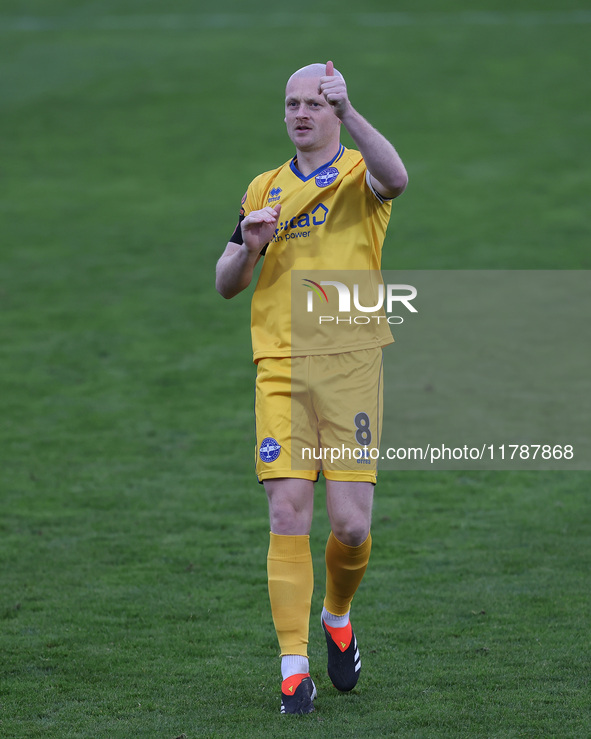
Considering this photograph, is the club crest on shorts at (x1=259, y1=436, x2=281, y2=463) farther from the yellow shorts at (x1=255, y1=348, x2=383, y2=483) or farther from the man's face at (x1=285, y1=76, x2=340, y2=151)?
the man's face at (x1=285, y1=76, x2=340, y2=151)

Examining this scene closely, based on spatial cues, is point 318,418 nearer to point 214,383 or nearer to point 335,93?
point 335,93

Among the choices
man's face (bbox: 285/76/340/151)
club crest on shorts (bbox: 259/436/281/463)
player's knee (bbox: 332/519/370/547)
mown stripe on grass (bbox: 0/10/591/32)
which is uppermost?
mown stripe on grass (bbox: 0/10/591/32)

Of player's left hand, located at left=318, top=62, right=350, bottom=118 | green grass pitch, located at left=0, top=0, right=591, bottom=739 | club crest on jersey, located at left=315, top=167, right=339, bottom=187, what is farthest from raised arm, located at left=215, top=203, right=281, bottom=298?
green grass pitch, located at left=0, top=0, right=591, bottom=739

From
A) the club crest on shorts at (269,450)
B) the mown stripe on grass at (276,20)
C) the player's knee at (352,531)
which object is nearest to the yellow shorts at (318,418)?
the club crest on shorts at (269,450)

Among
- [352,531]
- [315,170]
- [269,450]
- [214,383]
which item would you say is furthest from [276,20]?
[352,531]

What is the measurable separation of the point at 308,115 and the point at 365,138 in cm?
41

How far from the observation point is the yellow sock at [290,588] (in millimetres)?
4523

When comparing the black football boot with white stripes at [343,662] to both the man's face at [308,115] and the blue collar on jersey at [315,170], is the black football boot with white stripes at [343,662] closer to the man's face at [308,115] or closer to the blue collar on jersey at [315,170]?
the blue collar on jersey at [315,170]

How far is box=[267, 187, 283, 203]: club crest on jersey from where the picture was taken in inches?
186

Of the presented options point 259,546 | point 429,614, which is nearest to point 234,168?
point 259,546

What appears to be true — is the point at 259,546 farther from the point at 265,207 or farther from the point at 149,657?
the point at 265,207

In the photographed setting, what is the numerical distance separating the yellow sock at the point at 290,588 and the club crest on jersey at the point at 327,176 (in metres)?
1.48

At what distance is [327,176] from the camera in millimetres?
4672

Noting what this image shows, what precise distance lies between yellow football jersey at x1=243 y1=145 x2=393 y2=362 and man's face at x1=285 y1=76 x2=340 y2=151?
0.13 meters
